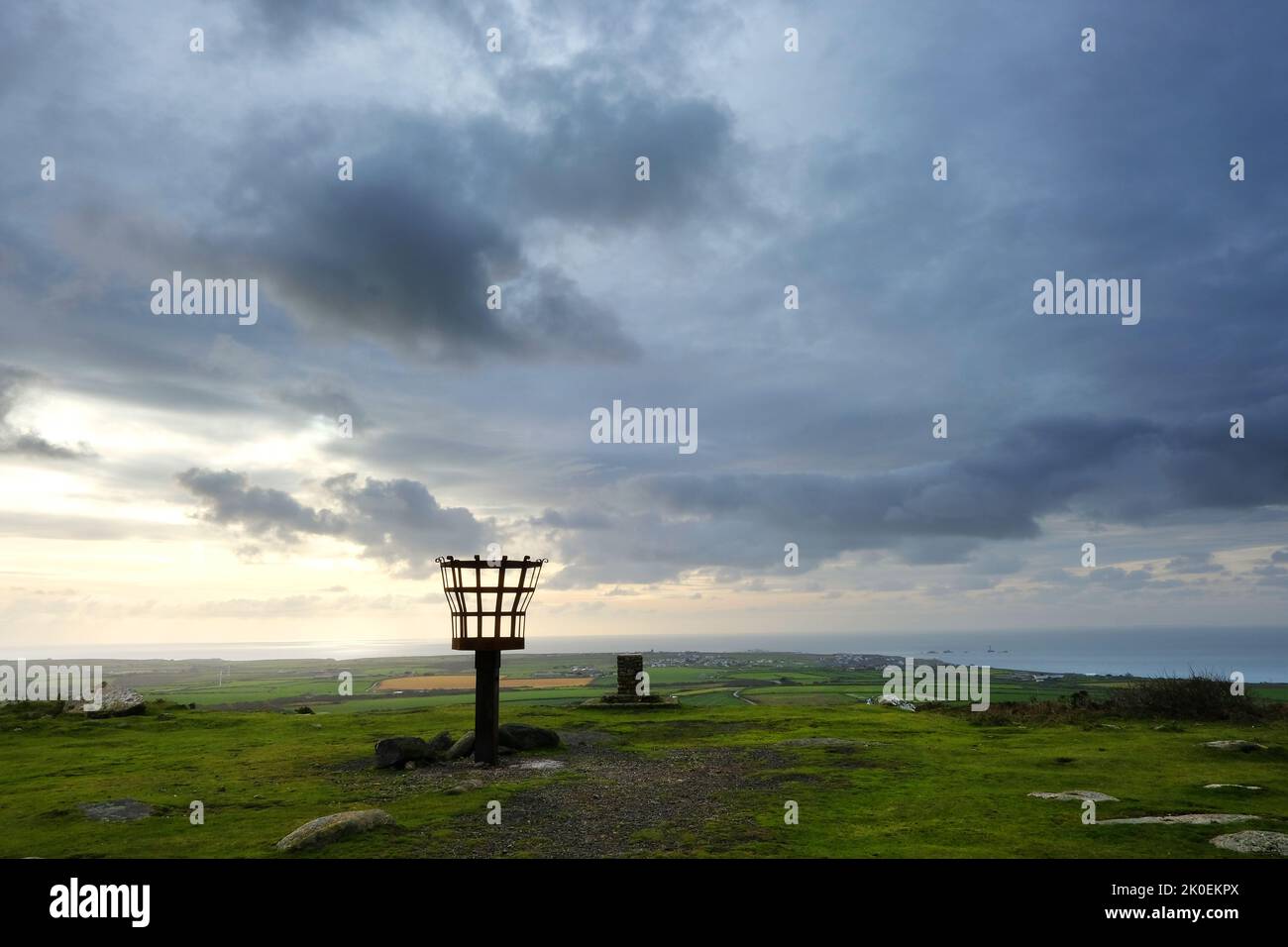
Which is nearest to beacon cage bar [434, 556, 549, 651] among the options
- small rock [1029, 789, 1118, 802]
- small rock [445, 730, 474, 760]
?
small rock [445, 730, 474, 760]

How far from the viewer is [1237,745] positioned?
18.8 metres

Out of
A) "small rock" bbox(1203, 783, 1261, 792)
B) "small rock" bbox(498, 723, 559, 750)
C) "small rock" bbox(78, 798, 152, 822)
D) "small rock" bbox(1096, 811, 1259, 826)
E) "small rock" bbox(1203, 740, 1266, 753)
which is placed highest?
"small rock" bbox(1096, 811, 1259, 826)

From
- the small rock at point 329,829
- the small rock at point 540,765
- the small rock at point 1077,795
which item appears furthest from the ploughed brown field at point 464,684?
the small rock at point 329,829

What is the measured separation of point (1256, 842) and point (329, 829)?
1338 cm

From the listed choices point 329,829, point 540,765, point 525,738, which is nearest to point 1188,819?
point 540,765

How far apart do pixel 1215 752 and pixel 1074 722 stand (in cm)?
803

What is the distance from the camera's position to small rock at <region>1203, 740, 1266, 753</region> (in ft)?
60.8

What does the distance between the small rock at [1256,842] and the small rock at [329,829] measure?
12520mm

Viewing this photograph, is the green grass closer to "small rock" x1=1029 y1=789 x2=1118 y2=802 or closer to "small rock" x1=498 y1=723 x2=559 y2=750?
"small rock" x1=1029 y1=789 x2=1118 y2=802

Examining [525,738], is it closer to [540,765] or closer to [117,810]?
[540,765]

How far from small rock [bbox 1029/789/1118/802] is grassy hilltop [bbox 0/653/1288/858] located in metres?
→ 0.27

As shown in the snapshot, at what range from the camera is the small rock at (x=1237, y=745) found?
730 inches

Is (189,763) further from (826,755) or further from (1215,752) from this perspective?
(1215,752)
